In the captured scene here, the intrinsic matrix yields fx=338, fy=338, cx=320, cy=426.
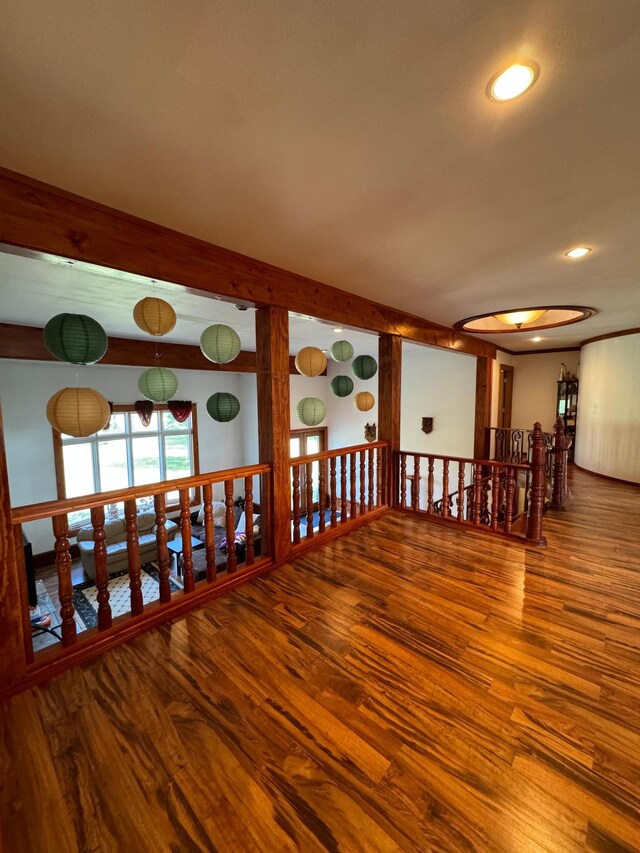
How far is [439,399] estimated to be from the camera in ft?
22.8

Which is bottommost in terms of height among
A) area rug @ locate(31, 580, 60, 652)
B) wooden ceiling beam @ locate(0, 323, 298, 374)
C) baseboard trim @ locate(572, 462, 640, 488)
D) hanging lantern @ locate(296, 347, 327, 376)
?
area rug @ locate(31, 580, 60, 652)

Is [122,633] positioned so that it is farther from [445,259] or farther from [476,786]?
[445,259]

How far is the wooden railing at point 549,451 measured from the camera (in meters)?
4.16

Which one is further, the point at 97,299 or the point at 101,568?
the point at 97,299

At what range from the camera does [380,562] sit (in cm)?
279

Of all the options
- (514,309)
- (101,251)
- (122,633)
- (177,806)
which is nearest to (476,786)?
(177,806)

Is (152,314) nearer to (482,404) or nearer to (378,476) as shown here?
(378,476)

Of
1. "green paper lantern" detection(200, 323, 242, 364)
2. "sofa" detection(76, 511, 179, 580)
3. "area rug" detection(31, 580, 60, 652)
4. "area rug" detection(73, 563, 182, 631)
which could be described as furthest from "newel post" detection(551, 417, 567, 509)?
"area rug" detection(31, 580, 60, 652)

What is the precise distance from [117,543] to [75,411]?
5.03 m

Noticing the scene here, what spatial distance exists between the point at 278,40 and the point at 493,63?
25.3 inches

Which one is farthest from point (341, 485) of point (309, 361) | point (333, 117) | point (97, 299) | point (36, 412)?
point (36, 412)

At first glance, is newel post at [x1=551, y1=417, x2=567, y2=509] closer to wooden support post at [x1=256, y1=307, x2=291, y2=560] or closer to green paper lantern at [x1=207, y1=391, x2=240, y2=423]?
wooden support post at [x1=256, y1=307, x2=291, y2=560]

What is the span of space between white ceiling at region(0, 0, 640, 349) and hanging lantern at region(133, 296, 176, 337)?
54cm

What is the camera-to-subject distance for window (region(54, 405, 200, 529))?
6.29m
